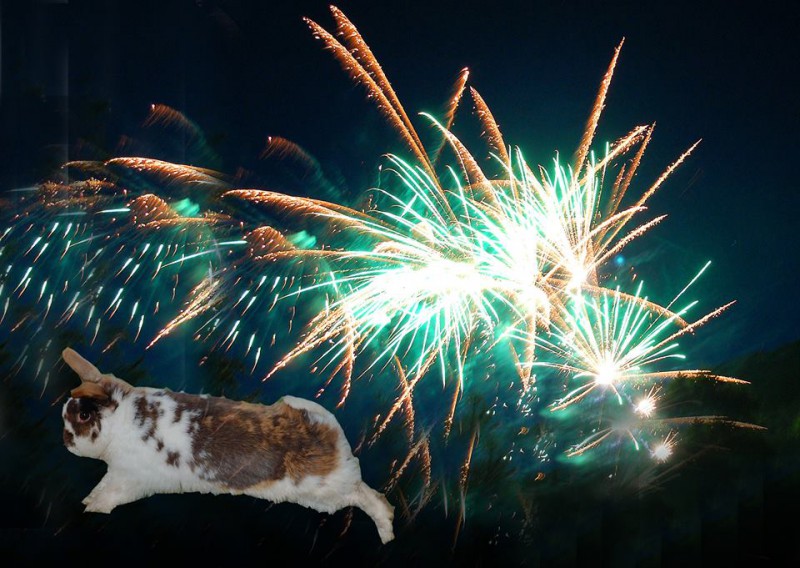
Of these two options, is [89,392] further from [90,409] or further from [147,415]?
[147,415]

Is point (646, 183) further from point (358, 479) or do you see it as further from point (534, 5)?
point (358, 479)

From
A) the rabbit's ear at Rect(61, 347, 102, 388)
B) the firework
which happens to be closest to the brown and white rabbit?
the rabbit's ear at Rect(61, 347, 102, 388)

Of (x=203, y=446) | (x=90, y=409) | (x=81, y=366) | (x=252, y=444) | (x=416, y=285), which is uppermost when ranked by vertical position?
(x=416, y=285)

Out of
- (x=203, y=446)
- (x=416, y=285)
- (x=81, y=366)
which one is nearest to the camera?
(x=203, y=446)

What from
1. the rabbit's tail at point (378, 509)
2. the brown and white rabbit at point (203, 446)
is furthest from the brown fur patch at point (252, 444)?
the rabbit's tail at point (378, 509)

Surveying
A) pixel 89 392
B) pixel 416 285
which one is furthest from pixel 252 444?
pixel 416 285

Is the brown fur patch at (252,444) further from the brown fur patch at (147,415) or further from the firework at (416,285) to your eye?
the firework at (416,285)

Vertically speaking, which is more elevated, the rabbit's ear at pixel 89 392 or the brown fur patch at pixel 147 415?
the brown fur patch at pixel 147 415

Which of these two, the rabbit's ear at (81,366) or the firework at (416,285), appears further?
the firework at (416,285)
